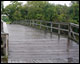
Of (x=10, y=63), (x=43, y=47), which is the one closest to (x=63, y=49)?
(x=43, y=47)

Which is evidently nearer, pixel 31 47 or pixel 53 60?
pixel 53 60

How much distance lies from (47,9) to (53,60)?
1235 cm

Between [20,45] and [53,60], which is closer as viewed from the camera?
[53,60]

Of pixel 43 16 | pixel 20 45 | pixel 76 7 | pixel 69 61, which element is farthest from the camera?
pixel 43 16

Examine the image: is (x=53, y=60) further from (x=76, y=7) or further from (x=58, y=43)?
(x=76, y=7)

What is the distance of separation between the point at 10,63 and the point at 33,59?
27.9 inches

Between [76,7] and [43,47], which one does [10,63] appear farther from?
[76,7]

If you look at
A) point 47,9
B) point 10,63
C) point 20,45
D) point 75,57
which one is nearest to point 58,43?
point 20,45

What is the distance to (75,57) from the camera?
5.27 metres

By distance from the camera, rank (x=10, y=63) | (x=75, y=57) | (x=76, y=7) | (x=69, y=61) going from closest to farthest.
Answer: (x=10, y=63) < (x=69, y=61) < (x=75, y=57) < (x=76, y=7)

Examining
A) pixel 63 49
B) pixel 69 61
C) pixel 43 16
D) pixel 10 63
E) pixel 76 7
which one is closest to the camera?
pixel 10 63

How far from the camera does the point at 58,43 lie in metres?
7.16

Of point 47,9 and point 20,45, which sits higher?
point 47,9

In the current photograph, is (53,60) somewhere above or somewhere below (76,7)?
below
